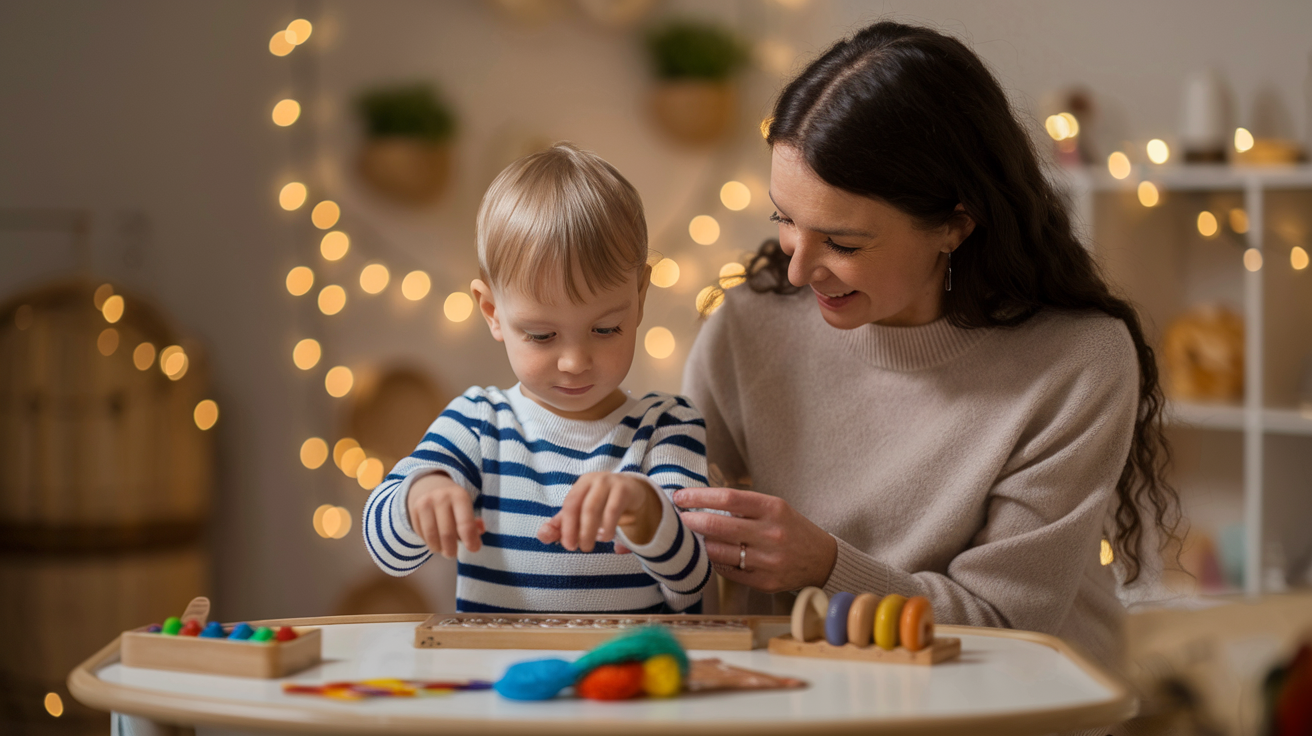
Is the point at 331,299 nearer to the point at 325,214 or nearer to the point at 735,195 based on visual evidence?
the point at 325,214

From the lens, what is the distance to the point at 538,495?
104 cm

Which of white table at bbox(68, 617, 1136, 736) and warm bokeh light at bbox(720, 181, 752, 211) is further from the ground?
warm bokeh light at bbox(720, 181, 752, 211)

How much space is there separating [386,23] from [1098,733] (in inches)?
87.9

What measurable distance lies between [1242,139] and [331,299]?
2.11m

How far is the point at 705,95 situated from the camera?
2604 millimetres

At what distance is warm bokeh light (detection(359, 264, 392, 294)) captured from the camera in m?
2.64

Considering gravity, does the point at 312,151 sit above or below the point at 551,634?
above

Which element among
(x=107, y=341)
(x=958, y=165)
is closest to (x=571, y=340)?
(x=958, y=165)

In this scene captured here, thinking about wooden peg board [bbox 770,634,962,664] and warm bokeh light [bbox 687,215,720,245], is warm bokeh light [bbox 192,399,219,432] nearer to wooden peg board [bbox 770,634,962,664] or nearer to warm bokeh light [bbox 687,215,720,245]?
warm bokeh light [bbox 687,215,720,245]

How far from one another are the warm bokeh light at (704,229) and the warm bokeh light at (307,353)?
95 cm

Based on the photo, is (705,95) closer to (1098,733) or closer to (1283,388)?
(1283,388)

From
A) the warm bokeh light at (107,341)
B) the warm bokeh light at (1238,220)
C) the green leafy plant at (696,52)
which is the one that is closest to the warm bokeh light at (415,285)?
the warm bokeh light at (107,341)

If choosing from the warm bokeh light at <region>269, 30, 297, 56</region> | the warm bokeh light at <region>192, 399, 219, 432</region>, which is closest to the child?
the warm bokeh light at <region>192, 399, 219, 432</region>

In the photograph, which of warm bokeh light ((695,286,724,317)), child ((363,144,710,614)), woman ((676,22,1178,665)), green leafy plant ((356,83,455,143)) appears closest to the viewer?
child ((363,144,710,614))
